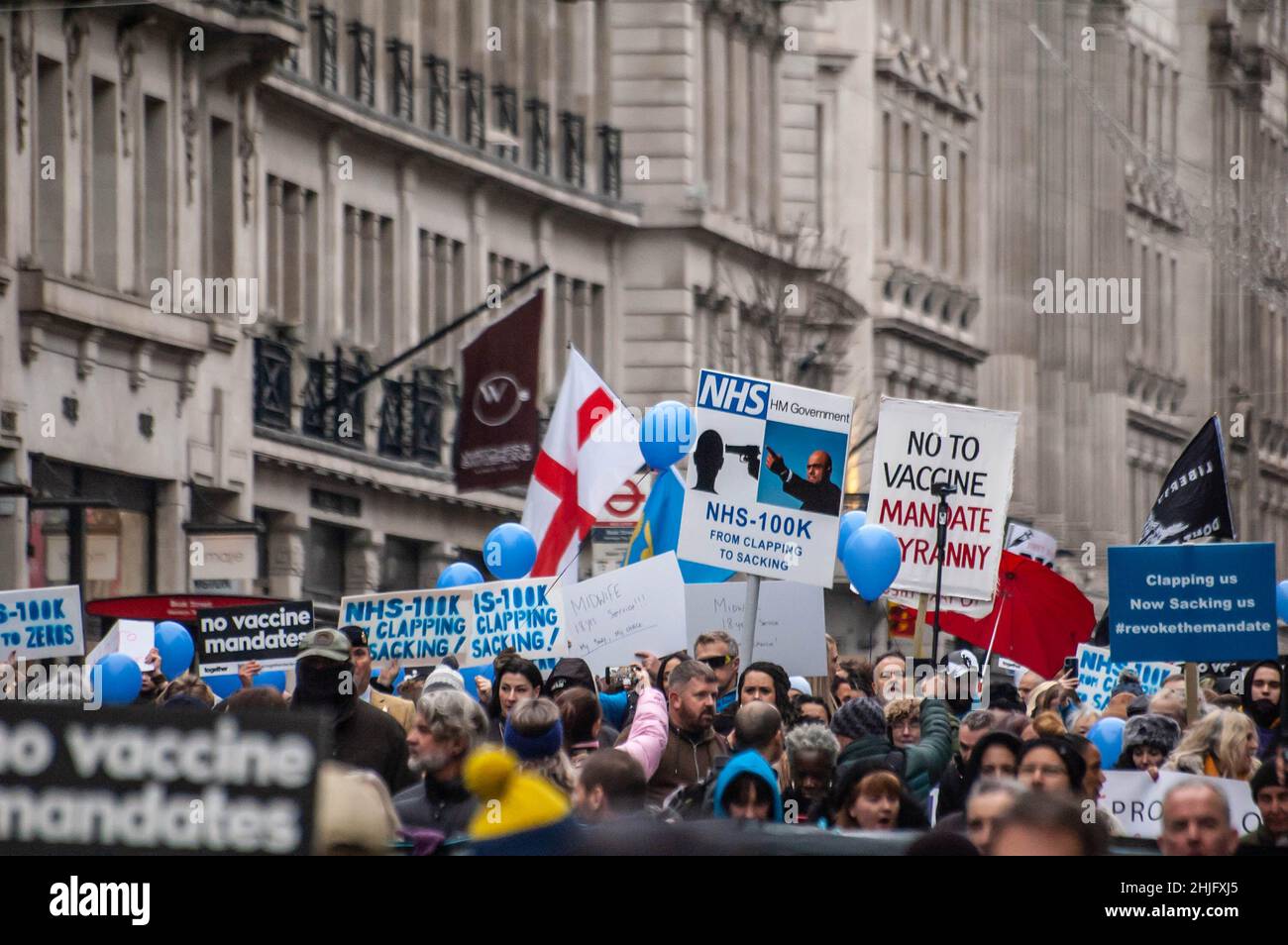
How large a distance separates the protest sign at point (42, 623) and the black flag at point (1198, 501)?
6.02 m

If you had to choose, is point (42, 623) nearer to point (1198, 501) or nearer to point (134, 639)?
point (134, 639)

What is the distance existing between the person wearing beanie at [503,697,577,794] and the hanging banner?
77.2 feet

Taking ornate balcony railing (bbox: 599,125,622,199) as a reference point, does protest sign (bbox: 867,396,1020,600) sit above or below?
below

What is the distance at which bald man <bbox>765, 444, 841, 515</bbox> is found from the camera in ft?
55.3

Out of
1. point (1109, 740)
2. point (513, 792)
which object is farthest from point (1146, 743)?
point (513, 792)

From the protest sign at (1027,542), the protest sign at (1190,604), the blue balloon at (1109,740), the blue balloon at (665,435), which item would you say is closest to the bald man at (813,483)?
the blue balloon at (665,435)

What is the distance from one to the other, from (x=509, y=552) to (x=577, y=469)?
1169 millimetres

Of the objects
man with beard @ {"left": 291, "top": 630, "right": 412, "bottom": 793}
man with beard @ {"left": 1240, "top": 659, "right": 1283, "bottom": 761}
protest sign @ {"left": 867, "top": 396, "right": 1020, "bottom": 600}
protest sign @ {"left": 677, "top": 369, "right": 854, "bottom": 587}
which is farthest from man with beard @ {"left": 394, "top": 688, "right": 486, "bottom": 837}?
protest sign @ {"left": 867, "top": 396, "right": 1020, "bottom": 600}

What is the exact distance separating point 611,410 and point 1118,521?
158ft

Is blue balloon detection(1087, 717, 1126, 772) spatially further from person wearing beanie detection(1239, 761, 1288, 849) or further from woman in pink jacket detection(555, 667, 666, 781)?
person wearing beanie detection(1239, 761, 1288, 849)

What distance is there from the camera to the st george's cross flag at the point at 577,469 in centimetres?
2027

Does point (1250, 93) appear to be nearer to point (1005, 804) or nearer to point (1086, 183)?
point (1086, 183)

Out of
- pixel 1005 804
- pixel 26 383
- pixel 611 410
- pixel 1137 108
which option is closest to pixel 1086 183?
pixel 1137 108

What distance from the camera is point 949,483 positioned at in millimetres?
18719
